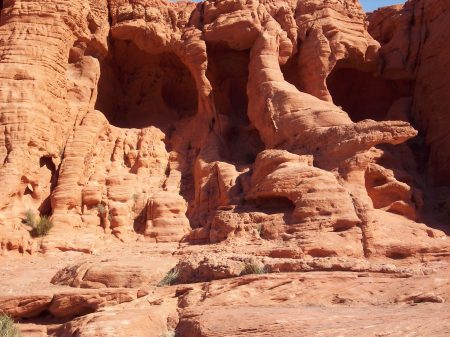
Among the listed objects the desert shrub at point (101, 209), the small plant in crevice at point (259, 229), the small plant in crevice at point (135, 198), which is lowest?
the small plant in crevice at point (259, 229)

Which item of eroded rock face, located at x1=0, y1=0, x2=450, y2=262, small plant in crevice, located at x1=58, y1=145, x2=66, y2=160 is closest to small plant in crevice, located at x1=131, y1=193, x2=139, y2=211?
eroded rock face, located at x1=0, y1=0, x2=450, y2=262

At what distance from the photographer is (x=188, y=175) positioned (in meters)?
16.7

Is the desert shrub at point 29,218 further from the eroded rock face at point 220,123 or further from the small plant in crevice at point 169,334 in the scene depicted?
the small plant in crevice at point 169,334

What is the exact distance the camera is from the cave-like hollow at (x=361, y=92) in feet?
64.0

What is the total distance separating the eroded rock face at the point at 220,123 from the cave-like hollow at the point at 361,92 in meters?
0.05

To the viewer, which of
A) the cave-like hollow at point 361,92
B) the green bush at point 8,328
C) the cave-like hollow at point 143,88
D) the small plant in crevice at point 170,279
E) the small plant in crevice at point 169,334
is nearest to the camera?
the small plant in crevice at point 169,334

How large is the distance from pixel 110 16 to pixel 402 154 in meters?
10.0

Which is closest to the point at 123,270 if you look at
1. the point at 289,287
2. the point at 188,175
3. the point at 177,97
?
the point at 289,287

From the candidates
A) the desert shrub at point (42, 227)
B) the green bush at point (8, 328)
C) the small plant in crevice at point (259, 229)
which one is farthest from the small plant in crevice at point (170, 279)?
the desert shrub at point (42, 227)

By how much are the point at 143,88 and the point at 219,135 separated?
3978mm

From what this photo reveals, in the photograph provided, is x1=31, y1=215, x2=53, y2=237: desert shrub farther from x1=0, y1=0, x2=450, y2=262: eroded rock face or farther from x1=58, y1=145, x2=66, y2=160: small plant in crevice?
x1=58, y1=145, x2=66, y2=160: small plant in crevice

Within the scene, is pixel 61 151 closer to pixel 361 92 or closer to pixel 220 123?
pixel 220 123

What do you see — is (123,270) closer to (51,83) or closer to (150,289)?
(150,289)

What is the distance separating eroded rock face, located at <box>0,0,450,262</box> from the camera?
42.3 feet
